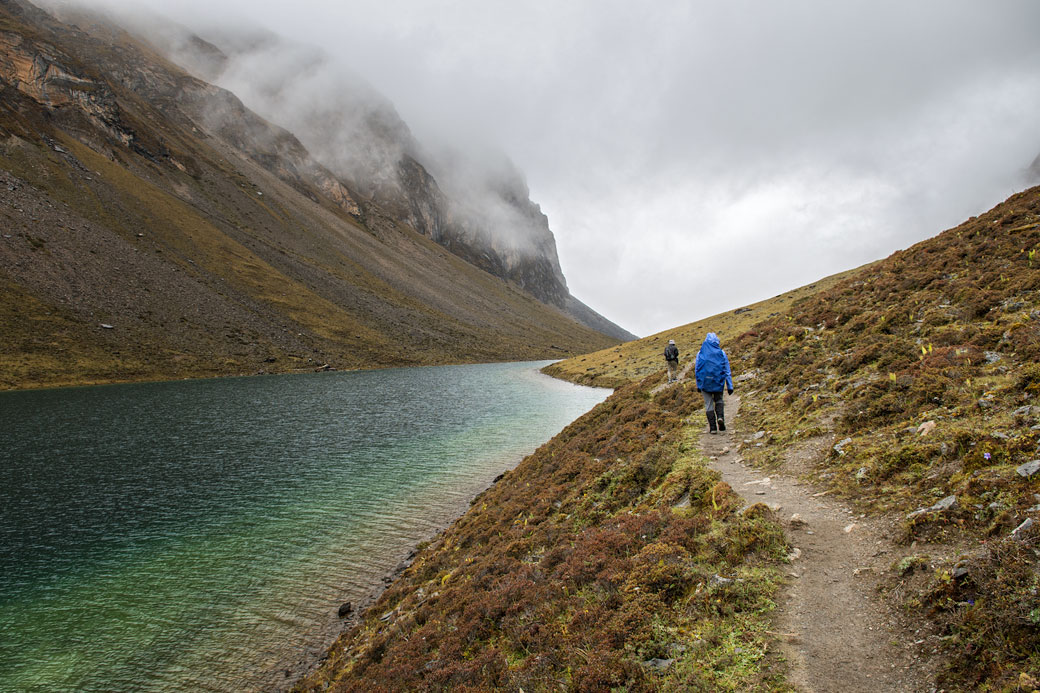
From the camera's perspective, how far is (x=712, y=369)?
16188mm

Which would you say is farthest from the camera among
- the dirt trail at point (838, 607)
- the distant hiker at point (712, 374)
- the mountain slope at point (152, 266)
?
the mountain slope at point (152, 266)

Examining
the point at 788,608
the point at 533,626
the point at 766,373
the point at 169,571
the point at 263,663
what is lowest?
the point at 263,663

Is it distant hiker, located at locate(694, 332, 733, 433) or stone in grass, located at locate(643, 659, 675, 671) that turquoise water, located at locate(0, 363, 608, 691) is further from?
distant hiker, located at locate(694, 332, 733, 433)

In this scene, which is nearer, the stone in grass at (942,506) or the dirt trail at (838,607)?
the dirt trail at (838,607)

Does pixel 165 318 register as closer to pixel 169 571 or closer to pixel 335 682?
pixel 169 571

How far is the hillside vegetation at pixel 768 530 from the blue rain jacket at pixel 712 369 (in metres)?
1.83

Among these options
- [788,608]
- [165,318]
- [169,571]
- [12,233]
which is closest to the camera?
[788,608]

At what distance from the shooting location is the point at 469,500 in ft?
79.7

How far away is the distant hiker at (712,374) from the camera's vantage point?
53.1ft

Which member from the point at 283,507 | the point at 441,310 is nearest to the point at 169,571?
the point at 283,507

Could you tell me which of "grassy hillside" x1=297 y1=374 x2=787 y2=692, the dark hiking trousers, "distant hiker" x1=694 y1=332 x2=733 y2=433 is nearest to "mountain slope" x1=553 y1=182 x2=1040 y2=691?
the dark hiking trousers

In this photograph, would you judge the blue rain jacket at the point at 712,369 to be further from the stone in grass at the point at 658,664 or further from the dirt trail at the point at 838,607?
the stone in grass at the point at 658,664

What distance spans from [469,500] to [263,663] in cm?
1251

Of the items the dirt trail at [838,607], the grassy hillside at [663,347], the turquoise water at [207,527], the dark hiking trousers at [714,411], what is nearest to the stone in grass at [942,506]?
the dirt trail at [838,607]
